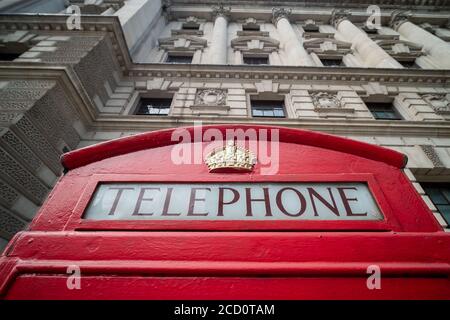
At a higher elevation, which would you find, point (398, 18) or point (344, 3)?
point (344, 3)

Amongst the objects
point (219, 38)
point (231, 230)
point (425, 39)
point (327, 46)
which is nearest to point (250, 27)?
point (219, 38)

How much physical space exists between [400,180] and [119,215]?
220cm

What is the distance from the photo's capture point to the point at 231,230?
60.2 inches

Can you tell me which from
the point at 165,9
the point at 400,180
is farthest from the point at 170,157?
the point at 165,9

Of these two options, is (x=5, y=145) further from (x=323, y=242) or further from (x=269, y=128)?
(x=323, y=242)

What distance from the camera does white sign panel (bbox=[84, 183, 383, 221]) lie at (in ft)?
5.34

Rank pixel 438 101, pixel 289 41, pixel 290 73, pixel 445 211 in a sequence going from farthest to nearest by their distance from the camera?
pixel 289 41, pixel 290 73, pixel 438 101, pixel 445 211

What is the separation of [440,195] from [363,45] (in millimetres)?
9321

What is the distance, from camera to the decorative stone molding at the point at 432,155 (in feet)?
20.6

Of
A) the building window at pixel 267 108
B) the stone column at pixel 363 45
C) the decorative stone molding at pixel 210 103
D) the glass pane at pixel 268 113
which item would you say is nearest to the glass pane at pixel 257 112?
the building window at pixel 267 108

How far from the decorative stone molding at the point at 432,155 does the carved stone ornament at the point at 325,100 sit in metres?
2.63

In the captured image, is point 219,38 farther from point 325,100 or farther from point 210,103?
point 325,100

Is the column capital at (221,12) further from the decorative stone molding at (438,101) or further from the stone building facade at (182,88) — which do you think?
the decorative stone molding at (438,101)

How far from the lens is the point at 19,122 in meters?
4.56
